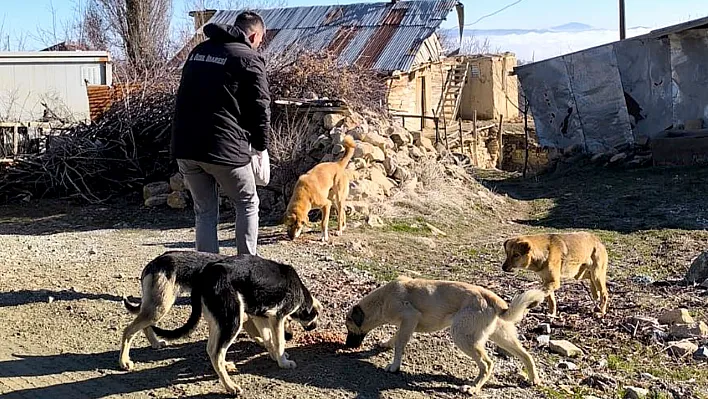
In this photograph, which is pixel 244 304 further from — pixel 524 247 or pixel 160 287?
pixel 524 247

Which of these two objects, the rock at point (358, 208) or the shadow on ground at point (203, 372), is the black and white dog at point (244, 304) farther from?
the rock at point (358, 208)

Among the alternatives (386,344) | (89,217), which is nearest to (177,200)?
(89,217)

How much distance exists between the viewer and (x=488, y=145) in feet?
95.1

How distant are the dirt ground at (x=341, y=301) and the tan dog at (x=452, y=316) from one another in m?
0.16

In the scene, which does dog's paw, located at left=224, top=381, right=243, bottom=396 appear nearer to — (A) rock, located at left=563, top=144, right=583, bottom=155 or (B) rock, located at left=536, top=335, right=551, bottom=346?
(B) rock, located at left=536, top=335, right=551, bottom=346

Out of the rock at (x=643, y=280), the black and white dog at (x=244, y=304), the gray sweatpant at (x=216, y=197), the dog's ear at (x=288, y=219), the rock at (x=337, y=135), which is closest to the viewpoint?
the black and white dog at (x=244, y=304)

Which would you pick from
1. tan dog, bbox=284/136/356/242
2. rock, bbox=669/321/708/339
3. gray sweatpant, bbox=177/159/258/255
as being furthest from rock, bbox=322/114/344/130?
rock, bbox=669/321/708/339

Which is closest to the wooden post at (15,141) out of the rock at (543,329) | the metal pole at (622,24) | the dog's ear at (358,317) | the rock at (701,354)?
the dog's ear at (358,317)

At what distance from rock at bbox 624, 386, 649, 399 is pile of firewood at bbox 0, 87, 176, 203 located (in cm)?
995

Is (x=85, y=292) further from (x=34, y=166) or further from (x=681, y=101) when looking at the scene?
(x=681, y=101)

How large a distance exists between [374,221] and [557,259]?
4365 millimetres

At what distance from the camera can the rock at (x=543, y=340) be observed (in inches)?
248

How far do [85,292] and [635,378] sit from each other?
4391 millimetres

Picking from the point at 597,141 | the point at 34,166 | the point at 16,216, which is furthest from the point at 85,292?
the point at 597,141
